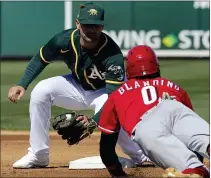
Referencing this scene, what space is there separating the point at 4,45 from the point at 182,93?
1225cm

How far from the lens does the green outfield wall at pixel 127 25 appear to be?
57.4ft

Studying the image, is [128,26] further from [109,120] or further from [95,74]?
[109,120]

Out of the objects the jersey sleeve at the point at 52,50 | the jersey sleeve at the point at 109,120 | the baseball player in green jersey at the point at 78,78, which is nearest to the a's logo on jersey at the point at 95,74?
the baseball player in green jersey at the point at 78,78

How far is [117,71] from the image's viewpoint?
22.6 feet

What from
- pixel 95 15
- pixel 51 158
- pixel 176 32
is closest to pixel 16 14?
pixel 176 32

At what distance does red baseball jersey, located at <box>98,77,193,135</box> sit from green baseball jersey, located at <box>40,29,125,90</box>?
1141 millimetres

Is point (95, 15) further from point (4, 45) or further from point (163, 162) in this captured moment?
point (4, 45)

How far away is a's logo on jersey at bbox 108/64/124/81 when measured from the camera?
689 cm

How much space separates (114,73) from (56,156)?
1.91 m

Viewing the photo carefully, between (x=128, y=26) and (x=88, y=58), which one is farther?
(x=128, y=26)

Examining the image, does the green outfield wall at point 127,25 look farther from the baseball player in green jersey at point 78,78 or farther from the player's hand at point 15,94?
the player's hand at point 15,94

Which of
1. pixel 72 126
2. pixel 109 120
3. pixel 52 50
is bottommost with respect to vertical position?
pixel 72 126

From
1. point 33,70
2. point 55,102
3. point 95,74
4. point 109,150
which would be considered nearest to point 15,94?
point 33,70

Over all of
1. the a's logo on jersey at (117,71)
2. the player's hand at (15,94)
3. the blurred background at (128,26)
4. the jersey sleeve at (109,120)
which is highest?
the a's logo on jersey at (117,71)
